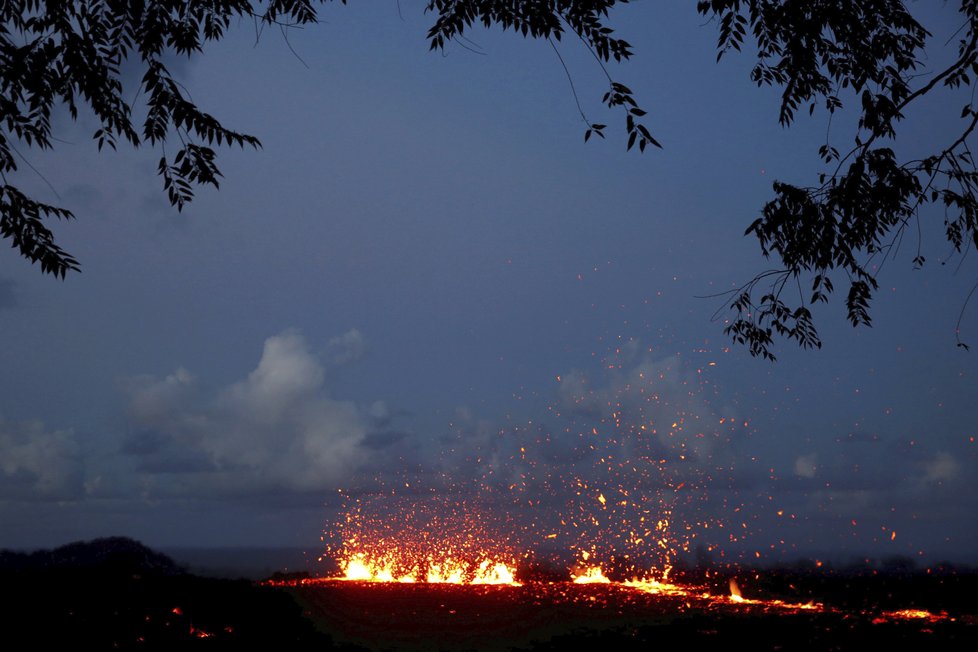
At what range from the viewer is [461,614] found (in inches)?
619

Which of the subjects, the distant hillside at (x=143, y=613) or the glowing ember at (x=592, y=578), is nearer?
the distant hillside at (x=143, y=613)

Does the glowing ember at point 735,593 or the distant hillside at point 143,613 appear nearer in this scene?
the distant hillside at point 143,613

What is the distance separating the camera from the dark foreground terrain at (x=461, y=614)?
936cm

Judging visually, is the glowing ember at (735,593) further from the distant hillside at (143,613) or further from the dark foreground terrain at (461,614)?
the distant hillside at (143,613)

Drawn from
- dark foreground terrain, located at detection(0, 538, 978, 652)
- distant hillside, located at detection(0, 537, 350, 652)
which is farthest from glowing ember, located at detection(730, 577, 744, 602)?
distant hillside, located at detection(0, 537, 350, 652)

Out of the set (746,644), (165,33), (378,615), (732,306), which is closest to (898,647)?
(746,644)

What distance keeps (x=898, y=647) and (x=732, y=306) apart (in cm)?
583

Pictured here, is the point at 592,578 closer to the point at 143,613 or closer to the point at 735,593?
the point at 735,593

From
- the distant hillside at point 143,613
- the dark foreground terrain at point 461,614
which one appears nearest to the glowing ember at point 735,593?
the dark foreground terrain at point 461,614

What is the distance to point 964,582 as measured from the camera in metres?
20.2

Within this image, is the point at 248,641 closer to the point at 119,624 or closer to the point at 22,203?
the point at 119,624

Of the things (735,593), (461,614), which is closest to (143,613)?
(461,614)

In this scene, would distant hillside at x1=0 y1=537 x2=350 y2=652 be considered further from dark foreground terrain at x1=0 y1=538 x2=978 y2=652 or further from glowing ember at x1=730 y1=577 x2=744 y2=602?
glowing ember at x1=730 y1=577 x2=744 y2=602

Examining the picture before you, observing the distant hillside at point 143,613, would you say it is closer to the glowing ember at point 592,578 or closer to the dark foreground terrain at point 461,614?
the dark foreground terrain at point 461,614
